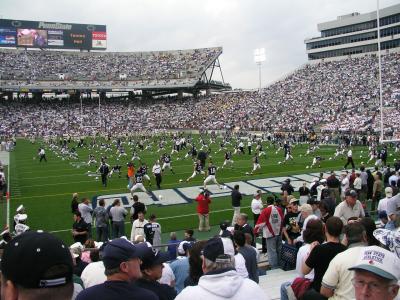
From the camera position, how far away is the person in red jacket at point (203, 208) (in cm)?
1209

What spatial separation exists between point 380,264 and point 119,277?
1537mm

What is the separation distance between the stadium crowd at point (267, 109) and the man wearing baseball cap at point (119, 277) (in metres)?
43.1

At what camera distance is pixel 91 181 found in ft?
74.4

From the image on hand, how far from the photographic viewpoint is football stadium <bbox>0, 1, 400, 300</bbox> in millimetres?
2807

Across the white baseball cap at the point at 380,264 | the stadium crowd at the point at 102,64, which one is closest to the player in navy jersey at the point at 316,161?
the white baseball cap at the point at 380,264

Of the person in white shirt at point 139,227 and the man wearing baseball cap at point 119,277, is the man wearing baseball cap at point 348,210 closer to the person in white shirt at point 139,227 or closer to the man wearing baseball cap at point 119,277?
the person in white shirt at point 139,227

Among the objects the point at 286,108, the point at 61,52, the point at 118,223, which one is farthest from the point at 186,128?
the point at 118,223

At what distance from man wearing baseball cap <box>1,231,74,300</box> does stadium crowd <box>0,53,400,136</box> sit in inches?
1735

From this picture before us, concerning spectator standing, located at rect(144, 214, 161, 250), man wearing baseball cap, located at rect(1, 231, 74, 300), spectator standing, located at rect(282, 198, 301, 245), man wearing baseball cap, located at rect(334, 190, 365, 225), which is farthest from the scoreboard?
man wearing baseball cap, located at rect(1, 231, 74, 300)

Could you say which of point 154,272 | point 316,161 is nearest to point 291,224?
point 154,272

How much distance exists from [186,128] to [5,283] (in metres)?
61.7

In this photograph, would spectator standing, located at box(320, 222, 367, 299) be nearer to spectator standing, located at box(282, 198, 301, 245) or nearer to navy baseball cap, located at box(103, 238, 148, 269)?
navy baseball cap, located at box(103, 238, 148, 269)

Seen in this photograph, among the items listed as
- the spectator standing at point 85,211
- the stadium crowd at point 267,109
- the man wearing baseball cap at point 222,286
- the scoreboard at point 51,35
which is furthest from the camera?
A: the scoreboard at point 51,35

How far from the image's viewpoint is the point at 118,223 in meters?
11.2
